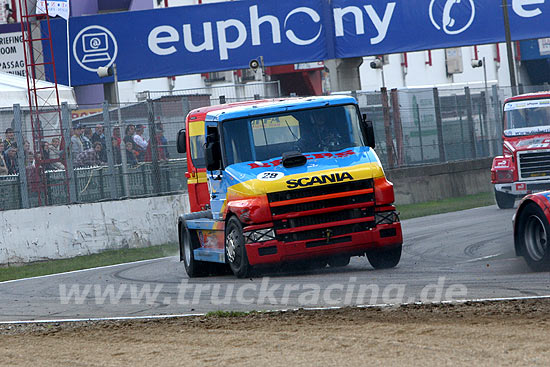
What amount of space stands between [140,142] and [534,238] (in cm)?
1091

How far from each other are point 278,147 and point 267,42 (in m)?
19.2

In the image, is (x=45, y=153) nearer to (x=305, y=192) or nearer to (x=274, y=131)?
(x=274, y=131)

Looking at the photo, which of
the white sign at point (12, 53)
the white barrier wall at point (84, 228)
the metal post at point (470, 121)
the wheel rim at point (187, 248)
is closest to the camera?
the wheel rim at point (187, 248)

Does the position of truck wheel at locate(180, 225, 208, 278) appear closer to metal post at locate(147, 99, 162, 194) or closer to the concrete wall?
metal post at locate(147, 99, 162, 194)

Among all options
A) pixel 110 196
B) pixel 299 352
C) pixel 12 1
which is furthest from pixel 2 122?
pixel 12 1

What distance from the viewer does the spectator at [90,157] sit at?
19.6m

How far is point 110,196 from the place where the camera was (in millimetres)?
19938

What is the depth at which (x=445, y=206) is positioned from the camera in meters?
24.3

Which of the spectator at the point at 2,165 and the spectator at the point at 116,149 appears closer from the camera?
the spectator at the point at 2,165

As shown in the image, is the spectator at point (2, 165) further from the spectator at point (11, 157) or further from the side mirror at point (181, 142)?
the side mirror at point (181, 142)

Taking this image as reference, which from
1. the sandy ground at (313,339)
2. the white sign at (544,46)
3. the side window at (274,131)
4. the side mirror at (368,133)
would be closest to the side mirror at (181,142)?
the side window at (274,131)

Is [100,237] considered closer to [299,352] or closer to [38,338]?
[38,338]

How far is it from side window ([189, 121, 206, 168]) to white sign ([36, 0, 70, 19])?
1512 cm

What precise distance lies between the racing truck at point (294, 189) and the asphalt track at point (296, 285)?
33cm
